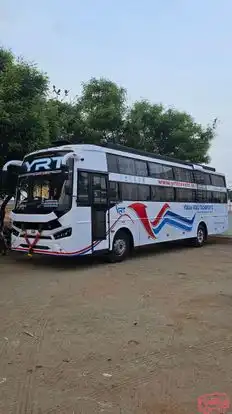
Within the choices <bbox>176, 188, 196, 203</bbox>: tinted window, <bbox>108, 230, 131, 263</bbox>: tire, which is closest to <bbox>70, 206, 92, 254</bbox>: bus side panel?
<bbox>108, 230, 131, 263</bbox>: tire

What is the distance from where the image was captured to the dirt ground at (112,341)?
12.0 ft

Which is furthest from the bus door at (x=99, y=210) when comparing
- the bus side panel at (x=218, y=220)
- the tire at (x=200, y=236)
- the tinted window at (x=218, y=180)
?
the tinted window at (x=218, y=180)

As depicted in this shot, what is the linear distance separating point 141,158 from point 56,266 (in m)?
4.36

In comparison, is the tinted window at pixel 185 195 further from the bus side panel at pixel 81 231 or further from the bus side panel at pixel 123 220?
the bus side panel at pixel 81 231

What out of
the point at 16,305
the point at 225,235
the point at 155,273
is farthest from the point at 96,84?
the point at 16,305

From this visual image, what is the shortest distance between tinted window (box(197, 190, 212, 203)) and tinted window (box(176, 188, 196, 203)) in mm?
474

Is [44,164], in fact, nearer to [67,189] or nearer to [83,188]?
[67,189]

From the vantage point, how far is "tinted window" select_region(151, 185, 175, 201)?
13409 millimetres

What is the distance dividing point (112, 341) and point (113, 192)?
666 centimetres

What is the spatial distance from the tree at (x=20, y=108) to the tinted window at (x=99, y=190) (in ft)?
7.93

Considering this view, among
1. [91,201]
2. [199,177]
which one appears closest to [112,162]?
[91,201]

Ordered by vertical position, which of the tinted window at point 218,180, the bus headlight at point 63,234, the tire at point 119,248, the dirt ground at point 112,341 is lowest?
the dirt ground at point 112,341

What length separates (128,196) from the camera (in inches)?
476

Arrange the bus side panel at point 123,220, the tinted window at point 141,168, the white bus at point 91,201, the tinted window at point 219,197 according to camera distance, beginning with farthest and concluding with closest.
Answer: the tinted window at point 219,197 < the tinted window at point 141,168 < the bus side panel at point 123,220 < the white bus at point 91,201
